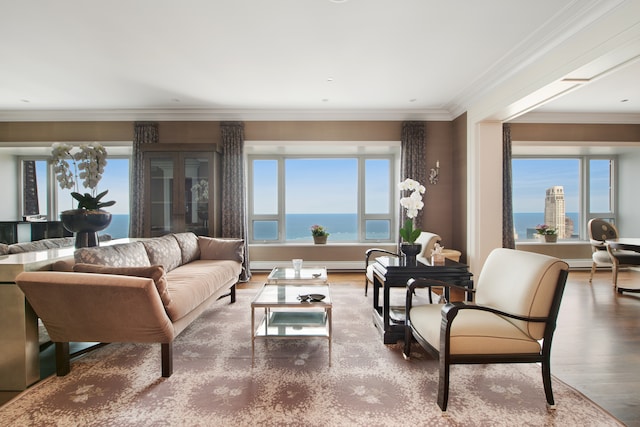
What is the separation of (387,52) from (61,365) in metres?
3.84

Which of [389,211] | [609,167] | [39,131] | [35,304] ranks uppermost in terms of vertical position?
[39,131]

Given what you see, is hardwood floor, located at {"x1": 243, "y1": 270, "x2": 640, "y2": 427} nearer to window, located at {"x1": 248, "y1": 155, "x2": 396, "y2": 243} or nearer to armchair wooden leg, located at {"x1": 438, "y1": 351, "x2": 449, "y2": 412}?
armchair wooden leg, located at {"x1": 438, "y1": 351, "x2": 449, "y2": 412}

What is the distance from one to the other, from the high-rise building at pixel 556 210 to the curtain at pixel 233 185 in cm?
629

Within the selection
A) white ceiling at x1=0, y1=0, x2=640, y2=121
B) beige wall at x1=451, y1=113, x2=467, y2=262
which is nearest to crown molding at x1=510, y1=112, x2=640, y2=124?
white ceiling at x1=0, y1=0, x2=640, y2=121

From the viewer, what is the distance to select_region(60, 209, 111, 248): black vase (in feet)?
8.80

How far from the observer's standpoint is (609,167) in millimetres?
6262

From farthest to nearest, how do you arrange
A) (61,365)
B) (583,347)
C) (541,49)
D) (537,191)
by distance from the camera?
(537,191), (541,49), (583,347), (61,365)

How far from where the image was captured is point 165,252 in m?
3.33

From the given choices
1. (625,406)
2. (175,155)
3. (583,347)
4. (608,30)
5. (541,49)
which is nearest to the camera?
(625,406)

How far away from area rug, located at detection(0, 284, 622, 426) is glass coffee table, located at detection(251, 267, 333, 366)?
19 centimetres

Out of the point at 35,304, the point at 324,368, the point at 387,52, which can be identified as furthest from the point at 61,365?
the point at 387,52

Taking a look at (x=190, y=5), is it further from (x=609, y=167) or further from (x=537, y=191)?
(x=609, y=167)

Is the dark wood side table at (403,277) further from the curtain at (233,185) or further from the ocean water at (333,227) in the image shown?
the ocean water at (333,227)

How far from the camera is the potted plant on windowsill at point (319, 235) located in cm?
567
